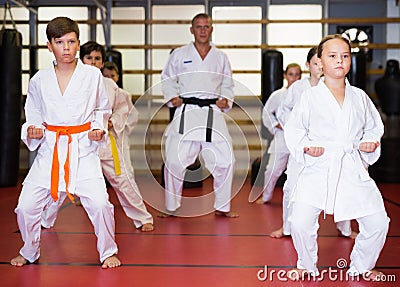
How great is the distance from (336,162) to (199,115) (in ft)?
6.05

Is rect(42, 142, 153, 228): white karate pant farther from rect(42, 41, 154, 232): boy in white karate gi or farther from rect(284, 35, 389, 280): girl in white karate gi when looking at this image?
rect(284, 35, 389, 280): girl in white karate gi

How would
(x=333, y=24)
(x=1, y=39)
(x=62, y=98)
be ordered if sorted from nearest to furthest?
(x=62, y=98) → (x=1, y=39) → (x=333, y=24)

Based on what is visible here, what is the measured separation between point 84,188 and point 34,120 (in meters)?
0.42

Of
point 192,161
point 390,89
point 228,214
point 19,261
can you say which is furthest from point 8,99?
point 390,89

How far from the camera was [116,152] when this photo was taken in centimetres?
370

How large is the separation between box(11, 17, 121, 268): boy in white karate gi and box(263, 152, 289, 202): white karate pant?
2275 millimetres

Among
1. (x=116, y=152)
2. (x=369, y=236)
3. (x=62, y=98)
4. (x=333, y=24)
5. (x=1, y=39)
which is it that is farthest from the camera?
(x=333, y=24)

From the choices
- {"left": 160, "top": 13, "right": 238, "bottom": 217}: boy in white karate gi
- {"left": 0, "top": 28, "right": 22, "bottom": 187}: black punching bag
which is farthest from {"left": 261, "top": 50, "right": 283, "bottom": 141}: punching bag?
{"left": 0, "top": 28, "right": 22, "bottom": 187}: black punching bag

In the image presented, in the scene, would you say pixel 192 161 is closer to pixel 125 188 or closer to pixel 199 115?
pixel 199 115

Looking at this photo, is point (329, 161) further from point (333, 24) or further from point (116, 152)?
point (333, 24)

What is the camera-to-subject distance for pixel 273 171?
500 cm

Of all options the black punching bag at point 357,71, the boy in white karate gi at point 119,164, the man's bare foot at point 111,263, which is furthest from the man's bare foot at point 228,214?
the black punching bag at point 357,71

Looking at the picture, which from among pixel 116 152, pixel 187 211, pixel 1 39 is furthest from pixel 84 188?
pixel 1 39

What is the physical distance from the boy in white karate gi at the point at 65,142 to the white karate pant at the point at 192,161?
1456 millimetres
